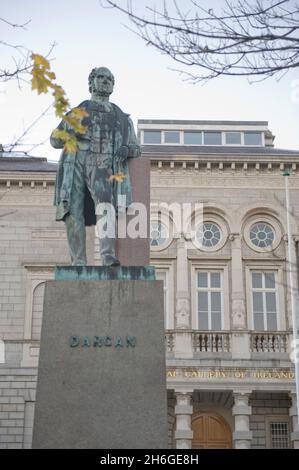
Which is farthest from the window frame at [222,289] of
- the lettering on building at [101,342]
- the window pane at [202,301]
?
the lettering on building at [101,342]

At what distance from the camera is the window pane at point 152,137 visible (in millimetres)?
34719

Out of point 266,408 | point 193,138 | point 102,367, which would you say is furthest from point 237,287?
point 102,367

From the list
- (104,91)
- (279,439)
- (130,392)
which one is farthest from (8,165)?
Answer: (130,392)

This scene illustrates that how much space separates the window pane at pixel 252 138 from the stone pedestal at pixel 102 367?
27104 mm

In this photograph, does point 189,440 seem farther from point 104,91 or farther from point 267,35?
point 267,35

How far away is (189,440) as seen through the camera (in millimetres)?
25953

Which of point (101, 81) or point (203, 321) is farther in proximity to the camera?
point (203, 321)

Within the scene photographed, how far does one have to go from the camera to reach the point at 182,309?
2728 cm

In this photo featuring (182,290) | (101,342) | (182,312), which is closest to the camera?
(101,342)

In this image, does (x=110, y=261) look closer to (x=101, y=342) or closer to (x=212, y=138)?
(x=101, y=342)

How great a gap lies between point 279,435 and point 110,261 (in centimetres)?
2015

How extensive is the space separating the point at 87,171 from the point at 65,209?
541 millimetres

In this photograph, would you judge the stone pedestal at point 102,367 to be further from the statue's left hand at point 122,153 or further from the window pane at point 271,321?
the window pane at point 271,321

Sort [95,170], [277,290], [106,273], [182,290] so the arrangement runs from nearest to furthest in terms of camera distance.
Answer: [106,273] < [95,170] < [182,290] < [277,290]
